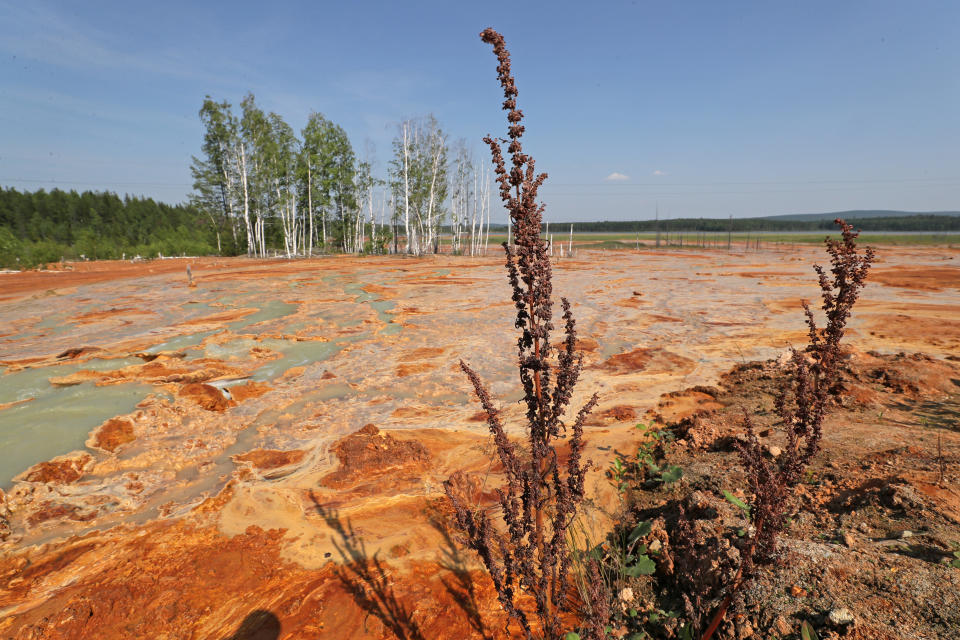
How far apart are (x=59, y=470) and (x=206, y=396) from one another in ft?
6.98

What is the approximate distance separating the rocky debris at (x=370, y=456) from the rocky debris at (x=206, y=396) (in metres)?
2.37

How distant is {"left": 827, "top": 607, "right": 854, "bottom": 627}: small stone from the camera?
7.16ft

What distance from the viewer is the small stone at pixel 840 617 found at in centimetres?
218

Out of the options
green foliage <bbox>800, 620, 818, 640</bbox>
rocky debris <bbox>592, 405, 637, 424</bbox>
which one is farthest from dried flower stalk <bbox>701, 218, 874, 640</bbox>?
rocky debris <bbox>592, 405, 637, 424</bbox>

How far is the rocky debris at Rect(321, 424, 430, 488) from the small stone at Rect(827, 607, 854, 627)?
12.0 feet

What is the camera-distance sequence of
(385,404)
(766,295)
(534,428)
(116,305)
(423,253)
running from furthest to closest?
(423,253) → (766,295) → (116,305) → (385,404) → (534,428)

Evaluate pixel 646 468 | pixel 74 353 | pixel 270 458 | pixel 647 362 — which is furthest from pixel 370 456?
pixel 74 353

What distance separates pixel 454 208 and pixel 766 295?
3557cm

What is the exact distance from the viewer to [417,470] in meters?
4.93

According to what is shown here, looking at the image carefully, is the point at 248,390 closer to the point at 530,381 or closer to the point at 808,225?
the point at 530,381

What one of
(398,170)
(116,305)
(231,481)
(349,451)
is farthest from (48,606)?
(398,170)

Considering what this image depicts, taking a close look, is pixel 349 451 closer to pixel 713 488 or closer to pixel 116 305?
pixel 713 488

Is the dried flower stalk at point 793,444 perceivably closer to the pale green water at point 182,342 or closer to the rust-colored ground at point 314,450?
the rust-colored ground at point 314,450

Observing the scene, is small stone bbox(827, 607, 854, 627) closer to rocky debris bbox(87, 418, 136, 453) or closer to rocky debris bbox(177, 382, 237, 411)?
rocky debris bbox(87, 418, 136, 453)
